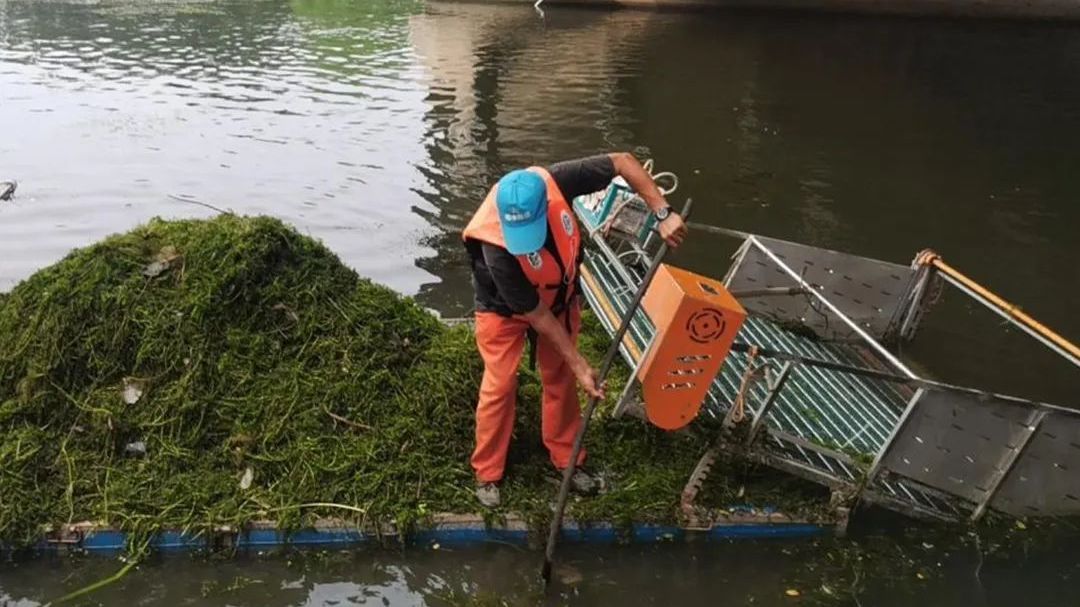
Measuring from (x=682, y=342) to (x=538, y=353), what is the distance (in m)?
0.70

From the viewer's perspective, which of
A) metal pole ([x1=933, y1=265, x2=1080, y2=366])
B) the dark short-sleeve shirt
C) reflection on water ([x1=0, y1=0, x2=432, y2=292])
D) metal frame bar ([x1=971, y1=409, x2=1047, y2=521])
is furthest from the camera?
reflection on water ([x1=0, y1=0, x2=432, y2=292])

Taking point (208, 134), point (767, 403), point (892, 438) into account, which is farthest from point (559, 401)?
point (208, 134)

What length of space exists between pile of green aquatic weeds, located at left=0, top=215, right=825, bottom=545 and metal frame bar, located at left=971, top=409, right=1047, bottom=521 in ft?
4.74

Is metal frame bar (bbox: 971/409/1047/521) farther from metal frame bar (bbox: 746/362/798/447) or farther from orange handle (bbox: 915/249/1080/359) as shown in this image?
metal frame bar (bbox: 746/362/798/447)

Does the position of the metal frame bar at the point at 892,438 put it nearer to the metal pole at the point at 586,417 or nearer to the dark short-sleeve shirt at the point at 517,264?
the metal pole at the point at 586,417

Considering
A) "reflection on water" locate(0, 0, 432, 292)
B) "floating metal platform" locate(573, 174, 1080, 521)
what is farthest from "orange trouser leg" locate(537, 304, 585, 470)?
"reflection on water" locate(0, 0, 432, 292)

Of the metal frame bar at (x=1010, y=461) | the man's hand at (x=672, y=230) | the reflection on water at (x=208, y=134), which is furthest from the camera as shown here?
the reflection on water at (x=208, y=134)

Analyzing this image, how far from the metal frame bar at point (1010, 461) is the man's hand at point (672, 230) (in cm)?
191

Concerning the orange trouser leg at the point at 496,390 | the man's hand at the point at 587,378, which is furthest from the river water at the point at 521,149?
the man's hand at the point at 587,378

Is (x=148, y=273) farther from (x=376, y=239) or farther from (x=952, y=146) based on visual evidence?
(x=952, y=146)

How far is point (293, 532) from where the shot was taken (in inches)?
164

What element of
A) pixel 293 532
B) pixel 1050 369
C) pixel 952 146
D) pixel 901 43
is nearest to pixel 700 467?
pixel 293 532

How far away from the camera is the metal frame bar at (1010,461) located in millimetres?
4254

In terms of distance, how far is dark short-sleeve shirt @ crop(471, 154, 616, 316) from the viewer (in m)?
3.80
